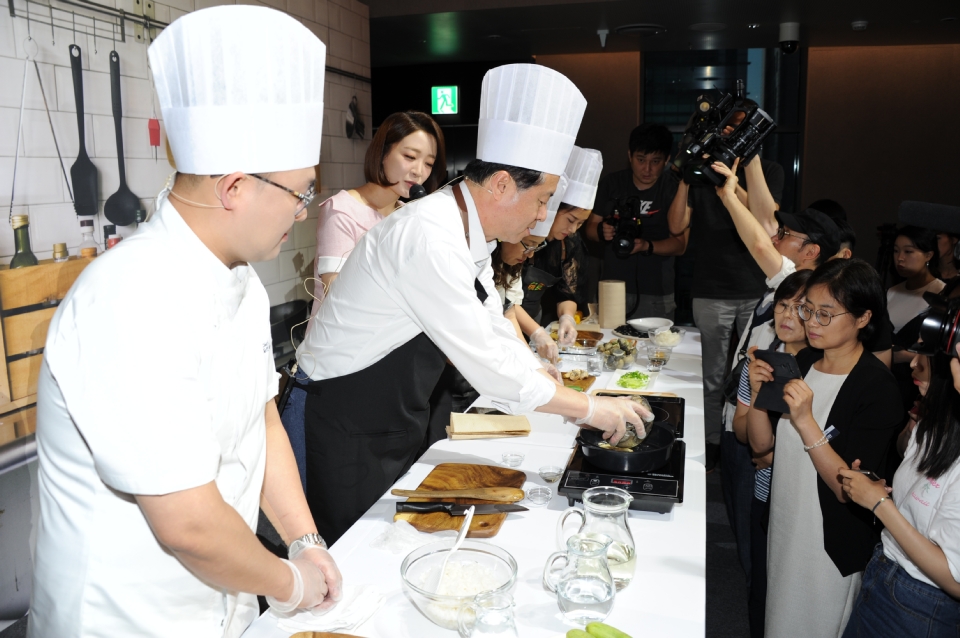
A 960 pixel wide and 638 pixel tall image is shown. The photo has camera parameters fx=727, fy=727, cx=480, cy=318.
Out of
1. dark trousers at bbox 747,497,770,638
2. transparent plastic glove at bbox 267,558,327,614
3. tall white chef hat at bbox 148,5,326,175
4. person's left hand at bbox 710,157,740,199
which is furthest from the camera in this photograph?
person's left hand at bbox 710,157,740,199

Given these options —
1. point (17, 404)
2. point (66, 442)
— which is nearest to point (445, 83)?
point (17, 404)

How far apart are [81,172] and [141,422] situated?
206 centimetres

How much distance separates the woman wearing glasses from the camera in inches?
73.5

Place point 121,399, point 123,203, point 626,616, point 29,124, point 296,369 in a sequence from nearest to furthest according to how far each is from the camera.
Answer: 1. point 121,399
2. point 626,616
3. point 296,369
4. point 29,124
5. point 123,203

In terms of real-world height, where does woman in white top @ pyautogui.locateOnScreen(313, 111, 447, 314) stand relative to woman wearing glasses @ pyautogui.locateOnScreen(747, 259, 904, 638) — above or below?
above

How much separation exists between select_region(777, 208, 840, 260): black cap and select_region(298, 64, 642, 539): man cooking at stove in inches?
51.8

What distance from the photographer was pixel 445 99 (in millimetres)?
6855

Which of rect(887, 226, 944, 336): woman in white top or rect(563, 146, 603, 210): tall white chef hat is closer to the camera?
rect(563, 146, 603, 210): tall white chef hat

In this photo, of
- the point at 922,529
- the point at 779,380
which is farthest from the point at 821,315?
the point at 922,529

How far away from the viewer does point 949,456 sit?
1.56m

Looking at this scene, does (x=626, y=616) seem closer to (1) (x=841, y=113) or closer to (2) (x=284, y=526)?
(2) (x=284, y=526)

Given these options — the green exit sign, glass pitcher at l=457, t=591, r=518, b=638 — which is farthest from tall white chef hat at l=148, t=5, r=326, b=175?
the green exit sign

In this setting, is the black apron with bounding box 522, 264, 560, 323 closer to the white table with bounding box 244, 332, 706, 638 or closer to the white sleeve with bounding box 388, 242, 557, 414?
the white table with bounding box 244, 332, 706, 638

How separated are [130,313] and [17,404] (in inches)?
72.7
